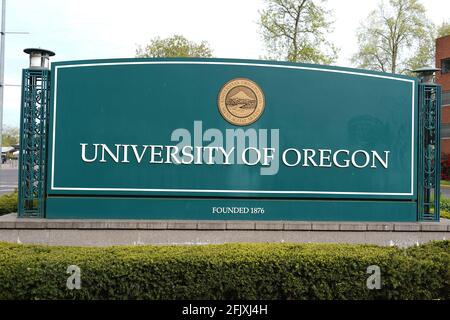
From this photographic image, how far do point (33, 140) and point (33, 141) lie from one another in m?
0.02

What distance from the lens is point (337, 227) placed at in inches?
285

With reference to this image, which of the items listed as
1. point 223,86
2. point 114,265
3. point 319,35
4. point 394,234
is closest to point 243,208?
point 223,86

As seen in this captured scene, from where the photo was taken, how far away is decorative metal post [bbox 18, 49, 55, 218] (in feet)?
23.2

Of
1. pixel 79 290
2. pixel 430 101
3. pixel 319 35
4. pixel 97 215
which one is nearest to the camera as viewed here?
pixel 79 290

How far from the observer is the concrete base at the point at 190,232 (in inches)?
270

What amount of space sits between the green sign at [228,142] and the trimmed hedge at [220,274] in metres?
2.31

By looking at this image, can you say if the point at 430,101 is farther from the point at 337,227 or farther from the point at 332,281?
the point at 332,281

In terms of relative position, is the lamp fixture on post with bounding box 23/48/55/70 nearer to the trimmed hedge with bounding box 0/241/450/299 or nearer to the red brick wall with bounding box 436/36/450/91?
the trimmed hedge with bounding box 0/241/450/299

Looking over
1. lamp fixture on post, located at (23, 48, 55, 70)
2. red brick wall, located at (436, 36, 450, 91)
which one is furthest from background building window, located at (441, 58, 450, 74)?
lamp fixture on post, located at (23, 48, 55, 70)

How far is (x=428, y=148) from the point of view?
7.73 meters

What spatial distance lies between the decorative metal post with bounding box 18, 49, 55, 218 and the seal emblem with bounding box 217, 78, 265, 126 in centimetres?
291

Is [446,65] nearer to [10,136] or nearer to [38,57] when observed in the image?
[38,57]

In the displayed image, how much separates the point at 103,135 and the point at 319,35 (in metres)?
24.8

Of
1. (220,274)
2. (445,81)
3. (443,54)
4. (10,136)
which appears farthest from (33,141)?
(10,136)
